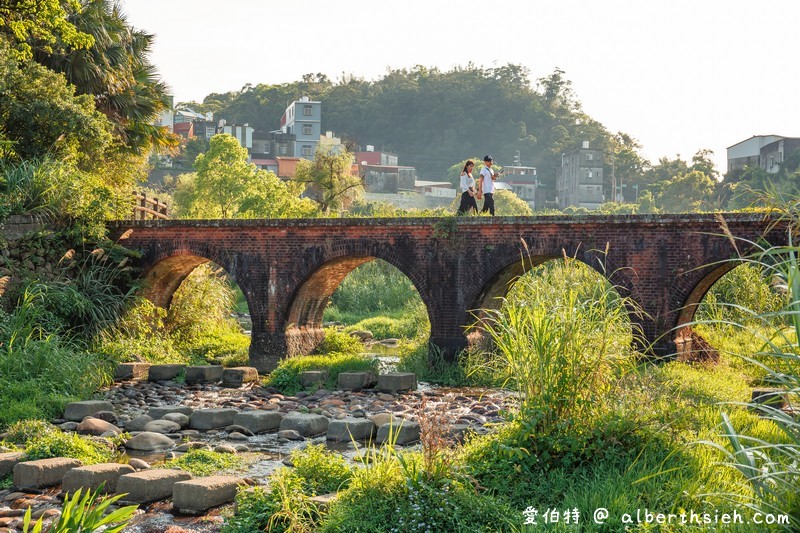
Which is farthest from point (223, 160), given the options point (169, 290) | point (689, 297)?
point (689, 297)

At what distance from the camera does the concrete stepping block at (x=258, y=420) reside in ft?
39.6

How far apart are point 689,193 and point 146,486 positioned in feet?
171

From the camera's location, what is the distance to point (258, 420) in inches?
476

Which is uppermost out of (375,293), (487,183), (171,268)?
(487,183)

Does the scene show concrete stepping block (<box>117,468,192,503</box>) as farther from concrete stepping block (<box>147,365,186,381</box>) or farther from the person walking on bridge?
the person walking on bridge

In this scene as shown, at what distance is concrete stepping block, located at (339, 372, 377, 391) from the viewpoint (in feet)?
51.6

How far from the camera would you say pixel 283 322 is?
19.2 metres

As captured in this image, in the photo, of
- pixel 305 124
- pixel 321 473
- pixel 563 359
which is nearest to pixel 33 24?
pixel 321 473

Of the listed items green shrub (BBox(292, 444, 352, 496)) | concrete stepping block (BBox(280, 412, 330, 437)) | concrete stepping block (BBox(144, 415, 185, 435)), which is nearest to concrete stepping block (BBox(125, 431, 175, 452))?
concrete stepping block (BBox(144, 415, 185, 435))

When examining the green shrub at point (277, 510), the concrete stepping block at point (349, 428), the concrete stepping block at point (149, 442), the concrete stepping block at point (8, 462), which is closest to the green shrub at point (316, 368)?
the concrete stepping block at point (349, 428)

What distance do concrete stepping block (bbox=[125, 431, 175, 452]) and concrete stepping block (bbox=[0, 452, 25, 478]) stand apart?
66.0 inches

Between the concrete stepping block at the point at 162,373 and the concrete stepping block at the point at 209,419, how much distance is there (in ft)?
15.3

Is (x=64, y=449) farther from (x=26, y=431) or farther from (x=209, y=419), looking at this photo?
(x=209, y=419)

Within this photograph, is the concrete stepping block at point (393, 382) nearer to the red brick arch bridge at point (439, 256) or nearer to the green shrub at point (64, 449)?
the red brick arch bridge at point (439, 256)
